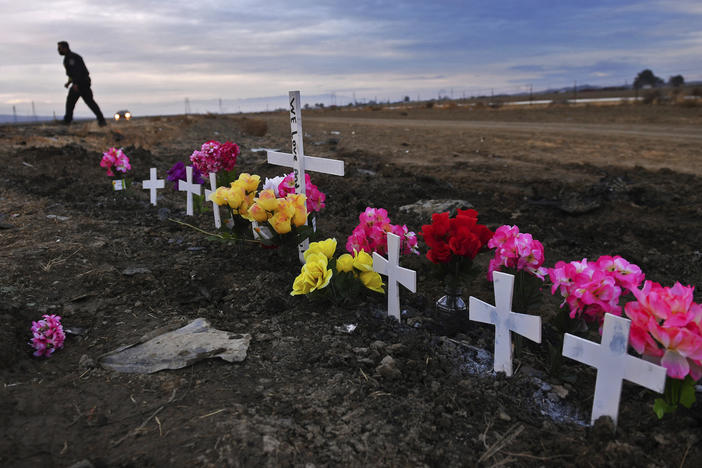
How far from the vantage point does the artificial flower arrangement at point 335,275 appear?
3016mm

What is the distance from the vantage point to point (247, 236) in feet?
13.9

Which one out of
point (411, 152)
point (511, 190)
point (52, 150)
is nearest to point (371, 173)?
point (511, 190)

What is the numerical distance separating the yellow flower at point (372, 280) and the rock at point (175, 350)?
766 millimetres

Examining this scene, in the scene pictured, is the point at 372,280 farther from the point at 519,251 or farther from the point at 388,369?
the point at 519,251

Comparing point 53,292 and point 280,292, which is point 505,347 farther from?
point 53,292

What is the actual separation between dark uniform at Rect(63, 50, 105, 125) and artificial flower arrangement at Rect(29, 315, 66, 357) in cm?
1306

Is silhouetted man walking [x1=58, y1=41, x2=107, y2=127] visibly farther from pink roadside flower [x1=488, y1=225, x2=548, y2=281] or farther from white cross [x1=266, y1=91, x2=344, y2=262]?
pink roadside flower [x1=488, y1=225, x2=548, y2=281]

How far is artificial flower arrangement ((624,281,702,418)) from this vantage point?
1.84 m

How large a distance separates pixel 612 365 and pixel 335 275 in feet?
5.22

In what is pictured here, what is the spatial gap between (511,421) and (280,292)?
1697 mm

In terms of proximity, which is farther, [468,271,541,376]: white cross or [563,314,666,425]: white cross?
[468,271,541,376]: white cross

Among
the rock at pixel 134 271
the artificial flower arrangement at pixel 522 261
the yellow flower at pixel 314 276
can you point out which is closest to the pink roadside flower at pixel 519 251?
the artificial flower arrangement at pixel 522 261

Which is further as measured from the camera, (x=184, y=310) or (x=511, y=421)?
(x=184, y=310)

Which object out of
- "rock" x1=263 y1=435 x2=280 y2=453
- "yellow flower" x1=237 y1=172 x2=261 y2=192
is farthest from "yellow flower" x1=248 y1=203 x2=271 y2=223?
"rock" x1=263 y1=435 x2=280 y2=453
